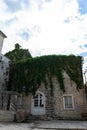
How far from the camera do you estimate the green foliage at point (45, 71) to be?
1435cm

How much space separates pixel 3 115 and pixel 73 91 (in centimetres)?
708

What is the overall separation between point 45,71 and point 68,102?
398cm

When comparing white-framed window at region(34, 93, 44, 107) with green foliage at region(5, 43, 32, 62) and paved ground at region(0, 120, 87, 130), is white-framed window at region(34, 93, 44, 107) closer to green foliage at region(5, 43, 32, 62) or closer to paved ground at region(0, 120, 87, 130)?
paved ground at region(0, 120, 87, 130)

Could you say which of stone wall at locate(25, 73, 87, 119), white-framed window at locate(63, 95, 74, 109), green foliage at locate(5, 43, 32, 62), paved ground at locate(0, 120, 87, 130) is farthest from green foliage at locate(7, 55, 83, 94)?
green foliage at locate(5, 43, 32, 62)

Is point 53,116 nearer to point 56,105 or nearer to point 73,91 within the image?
point 56,105

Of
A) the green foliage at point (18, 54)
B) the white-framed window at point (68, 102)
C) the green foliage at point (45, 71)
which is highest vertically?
the green foliage at point (18, 54)

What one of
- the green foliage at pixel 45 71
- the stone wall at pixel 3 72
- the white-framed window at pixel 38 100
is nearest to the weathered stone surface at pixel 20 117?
the white-framed window at pixel 38 100

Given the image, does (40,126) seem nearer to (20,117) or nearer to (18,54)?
(20,117)

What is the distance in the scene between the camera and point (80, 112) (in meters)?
13.1

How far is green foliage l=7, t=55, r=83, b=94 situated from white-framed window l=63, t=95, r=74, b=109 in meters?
0.83

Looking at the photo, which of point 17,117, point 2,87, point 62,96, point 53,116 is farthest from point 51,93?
point 2,87

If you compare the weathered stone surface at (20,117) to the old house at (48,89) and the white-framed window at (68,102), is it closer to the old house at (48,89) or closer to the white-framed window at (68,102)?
the old house at (48,89)

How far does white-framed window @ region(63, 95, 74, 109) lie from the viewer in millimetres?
13500

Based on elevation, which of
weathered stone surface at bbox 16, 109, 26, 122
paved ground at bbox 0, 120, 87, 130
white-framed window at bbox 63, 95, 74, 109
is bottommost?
paved ground at bbox 0, 120, 87, 130
